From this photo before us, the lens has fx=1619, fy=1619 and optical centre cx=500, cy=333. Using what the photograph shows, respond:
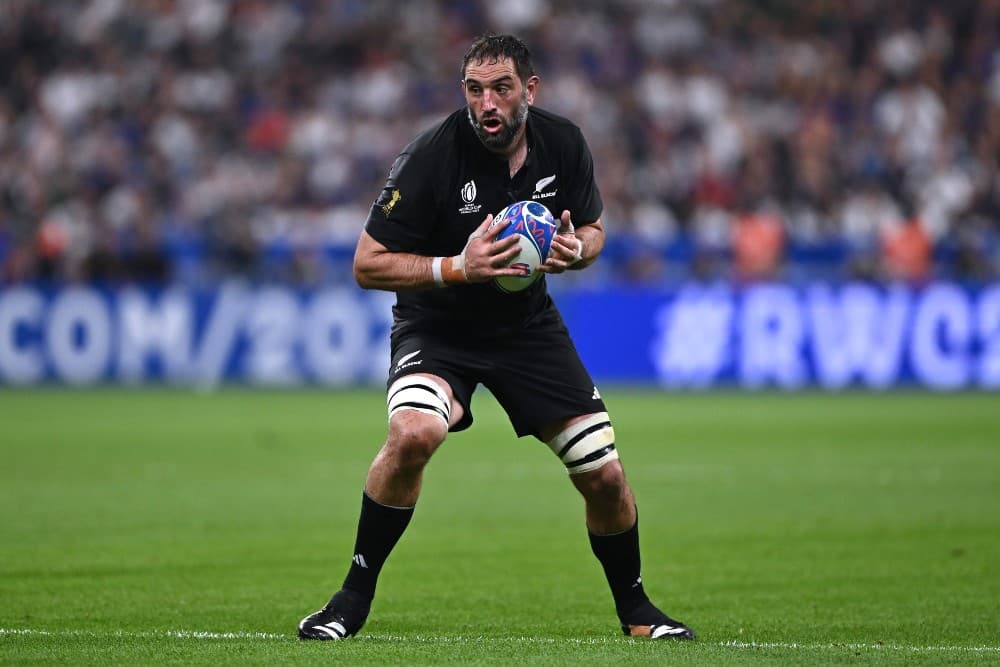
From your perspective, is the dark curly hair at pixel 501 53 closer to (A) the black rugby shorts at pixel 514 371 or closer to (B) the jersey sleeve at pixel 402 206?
(B) the jersey sleeve at pixel 402 206

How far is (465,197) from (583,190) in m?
0.60

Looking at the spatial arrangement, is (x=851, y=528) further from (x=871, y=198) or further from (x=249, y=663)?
(x=871, y=198)

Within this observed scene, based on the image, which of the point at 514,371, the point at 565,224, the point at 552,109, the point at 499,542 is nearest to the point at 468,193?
the point at 565,224

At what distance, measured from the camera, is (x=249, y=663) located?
5902 mm

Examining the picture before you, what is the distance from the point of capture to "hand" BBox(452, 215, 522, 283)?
6516 mm

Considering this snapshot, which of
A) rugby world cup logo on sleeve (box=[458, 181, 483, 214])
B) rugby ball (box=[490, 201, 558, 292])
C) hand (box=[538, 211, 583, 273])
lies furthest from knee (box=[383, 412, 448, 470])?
rugby world cup logo on sleeve (box=[458, 181, 483, 214])

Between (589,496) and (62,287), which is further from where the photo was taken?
(62,287)

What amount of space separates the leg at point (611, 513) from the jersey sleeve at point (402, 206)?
41.8 inches

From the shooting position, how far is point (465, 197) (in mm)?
6914

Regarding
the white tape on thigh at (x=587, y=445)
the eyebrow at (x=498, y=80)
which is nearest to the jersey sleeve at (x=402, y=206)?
the eyebrow at (x=498, y=80)

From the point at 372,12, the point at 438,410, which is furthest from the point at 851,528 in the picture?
the point at 372,12

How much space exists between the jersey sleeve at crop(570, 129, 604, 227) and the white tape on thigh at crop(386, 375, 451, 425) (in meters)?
1.05

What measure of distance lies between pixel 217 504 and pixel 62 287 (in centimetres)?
1210

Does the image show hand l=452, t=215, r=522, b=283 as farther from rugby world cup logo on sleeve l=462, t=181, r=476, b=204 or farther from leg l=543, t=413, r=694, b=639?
leg l=543, t=413, r=694, b=639
